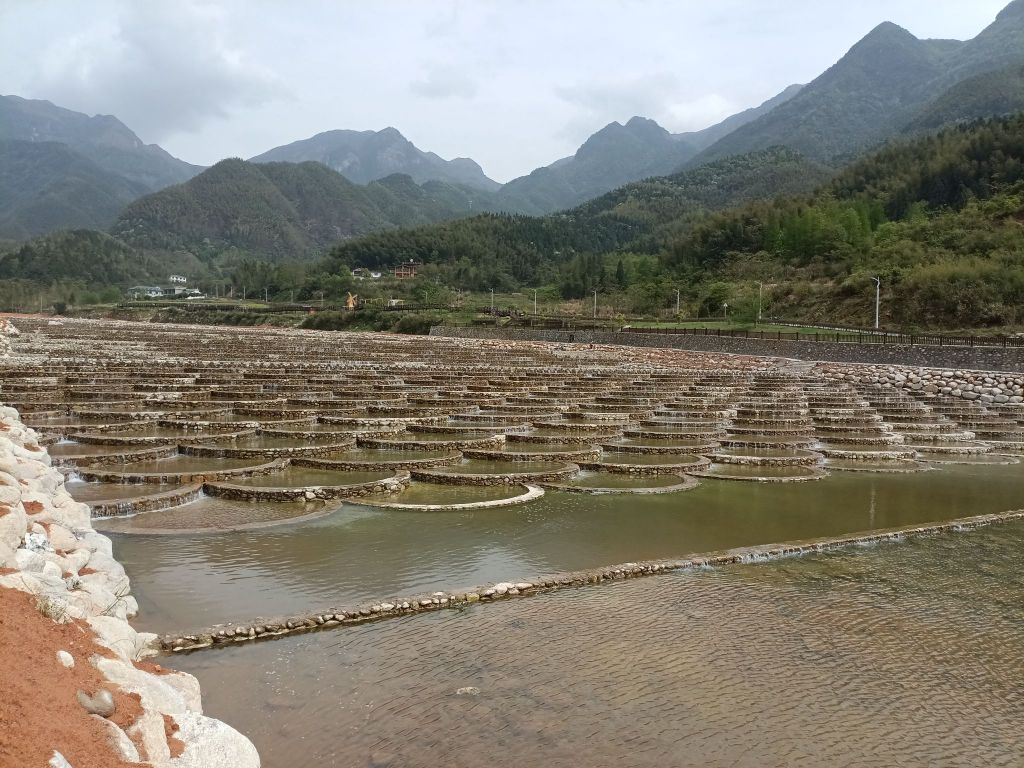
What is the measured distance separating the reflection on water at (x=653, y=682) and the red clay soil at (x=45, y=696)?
4.16ft

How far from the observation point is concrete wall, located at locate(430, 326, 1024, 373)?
43031mm

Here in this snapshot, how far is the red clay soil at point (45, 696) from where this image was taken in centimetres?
441

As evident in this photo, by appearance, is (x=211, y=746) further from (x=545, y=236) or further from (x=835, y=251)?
(x=545, y=236)

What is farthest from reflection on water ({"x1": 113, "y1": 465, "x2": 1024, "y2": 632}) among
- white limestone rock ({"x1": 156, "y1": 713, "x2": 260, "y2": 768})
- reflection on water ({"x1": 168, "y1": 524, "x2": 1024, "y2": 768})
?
white limestone rock ({"x1": 156, "y1": 713, "x2": 260, "y2": 768})

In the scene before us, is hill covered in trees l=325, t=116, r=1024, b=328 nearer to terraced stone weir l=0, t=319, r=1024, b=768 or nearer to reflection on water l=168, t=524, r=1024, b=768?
terraced stone weir l=0, t=319, r=1024, b=768

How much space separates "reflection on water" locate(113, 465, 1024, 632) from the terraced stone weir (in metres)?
0.06

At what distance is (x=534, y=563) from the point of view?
11.1 meters

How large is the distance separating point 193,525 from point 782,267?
89.0 meters

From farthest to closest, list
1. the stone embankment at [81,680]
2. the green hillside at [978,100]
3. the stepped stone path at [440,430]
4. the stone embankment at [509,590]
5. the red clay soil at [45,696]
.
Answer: the green hillside at [978,100]
the stepped stone path at [440,430]
the stone embankment at [509,590]
the stone embankment at [81,680]
the red clay soil at [45,696]

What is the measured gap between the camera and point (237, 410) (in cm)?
2580

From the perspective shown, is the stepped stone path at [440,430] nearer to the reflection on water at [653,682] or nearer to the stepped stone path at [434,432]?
the stepped stone path at [434,432]


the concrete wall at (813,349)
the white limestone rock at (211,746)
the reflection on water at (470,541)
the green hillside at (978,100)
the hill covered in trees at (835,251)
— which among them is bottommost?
the reflection on water at (470,541)

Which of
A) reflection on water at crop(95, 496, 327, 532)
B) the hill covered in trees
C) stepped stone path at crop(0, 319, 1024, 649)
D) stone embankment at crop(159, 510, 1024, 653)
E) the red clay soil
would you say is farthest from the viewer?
the hill covered in trees

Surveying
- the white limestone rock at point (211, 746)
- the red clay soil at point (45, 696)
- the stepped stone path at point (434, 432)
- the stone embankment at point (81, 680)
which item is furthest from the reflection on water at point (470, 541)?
the white limestone rock at point (211, 746)
